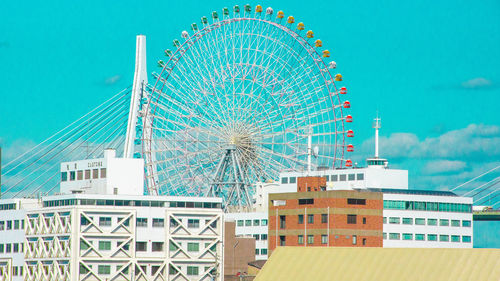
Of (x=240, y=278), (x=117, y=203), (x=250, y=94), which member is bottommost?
(x=240, y=278)

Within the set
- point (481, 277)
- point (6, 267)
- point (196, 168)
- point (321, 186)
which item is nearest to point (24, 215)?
point (6, 267)

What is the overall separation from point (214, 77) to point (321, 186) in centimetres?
2582

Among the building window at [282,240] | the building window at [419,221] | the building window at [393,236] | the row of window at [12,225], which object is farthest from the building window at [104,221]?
the building window at [419,221]

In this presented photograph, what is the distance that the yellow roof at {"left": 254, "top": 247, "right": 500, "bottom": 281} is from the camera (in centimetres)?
11931

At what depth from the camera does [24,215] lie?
17612 centimetres

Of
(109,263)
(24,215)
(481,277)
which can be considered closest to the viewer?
(481,277)

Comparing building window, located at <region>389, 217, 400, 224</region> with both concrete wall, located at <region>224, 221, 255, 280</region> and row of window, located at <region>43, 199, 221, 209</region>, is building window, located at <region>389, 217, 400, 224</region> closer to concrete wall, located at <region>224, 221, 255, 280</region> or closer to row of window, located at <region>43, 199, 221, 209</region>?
concrete wall, located at <region>224, 221, 255, 280</region>

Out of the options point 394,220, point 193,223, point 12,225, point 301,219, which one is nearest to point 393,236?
point 394,220

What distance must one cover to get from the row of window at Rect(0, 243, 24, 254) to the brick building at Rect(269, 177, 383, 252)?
39.8 m

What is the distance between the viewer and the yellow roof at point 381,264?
119 m

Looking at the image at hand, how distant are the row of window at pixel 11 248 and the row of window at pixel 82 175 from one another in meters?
13.0

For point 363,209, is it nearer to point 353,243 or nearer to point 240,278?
point 353,243

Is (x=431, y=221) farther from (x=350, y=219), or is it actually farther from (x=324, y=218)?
(x=324, y=218)

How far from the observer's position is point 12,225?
178m
